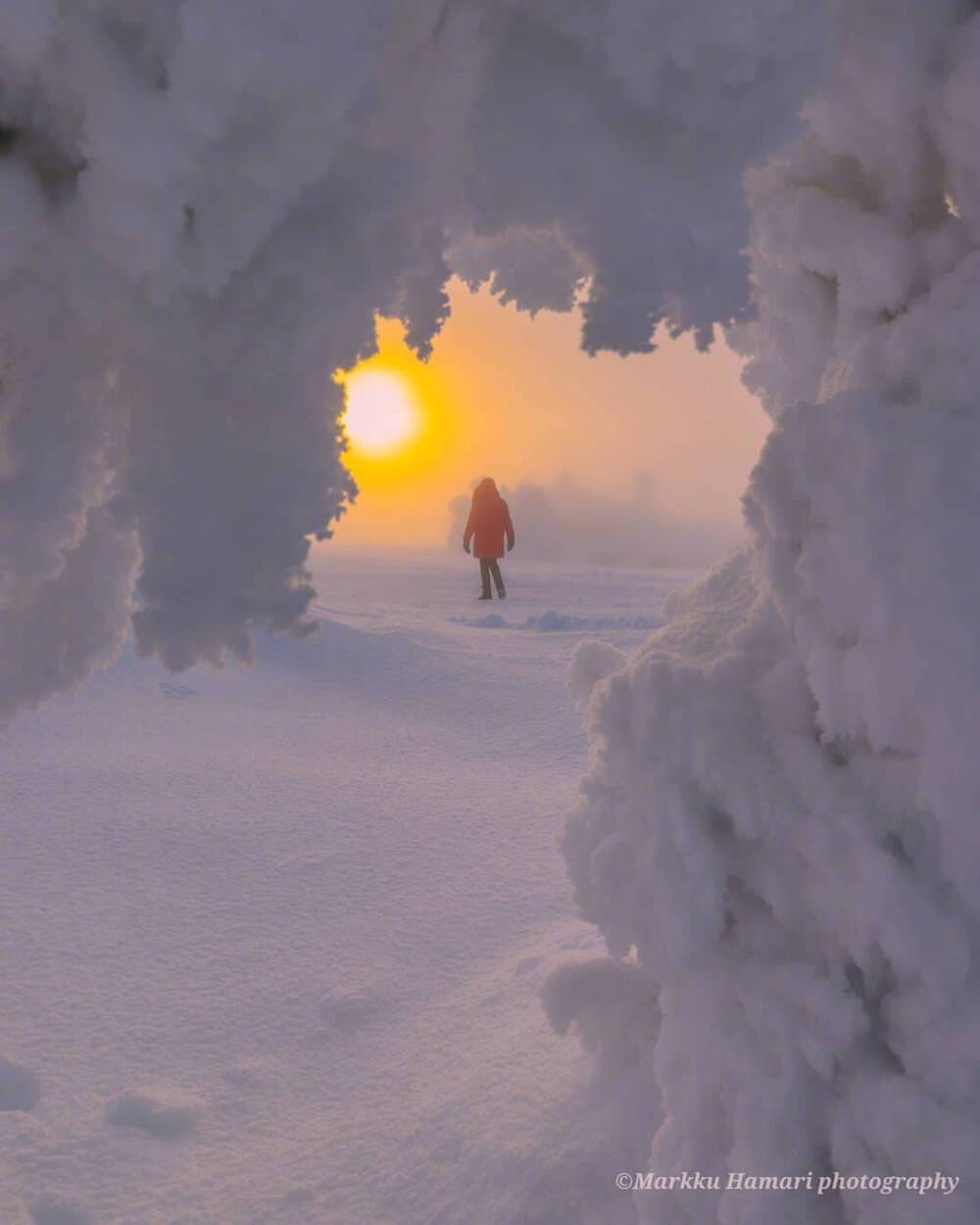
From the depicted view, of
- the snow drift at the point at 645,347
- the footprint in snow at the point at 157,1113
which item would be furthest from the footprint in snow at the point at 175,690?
the snow drift at the point at 645,347

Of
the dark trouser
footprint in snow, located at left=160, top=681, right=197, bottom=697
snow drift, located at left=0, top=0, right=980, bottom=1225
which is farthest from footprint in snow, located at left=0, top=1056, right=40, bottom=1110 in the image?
Answer: the dark trouser

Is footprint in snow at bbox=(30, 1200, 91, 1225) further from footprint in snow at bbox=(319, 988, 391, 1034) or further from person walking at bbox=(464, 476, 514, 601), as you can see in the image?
person walking at bbox=(464, 476, 514, 601)

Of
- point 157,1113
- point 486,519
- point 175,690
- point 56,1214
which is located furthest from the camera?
point 486,519

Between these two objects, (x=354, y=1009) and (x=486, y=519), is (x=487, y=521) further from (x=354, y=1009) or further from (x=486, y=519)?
(x=354, y=1009)

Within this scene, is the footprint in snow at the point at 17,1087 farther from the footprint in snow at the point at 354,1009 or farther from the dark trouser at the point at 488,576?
the dark trouser at the point at 488,576

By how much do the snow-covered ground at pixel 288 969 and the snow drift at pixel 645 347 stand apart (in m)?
0.54

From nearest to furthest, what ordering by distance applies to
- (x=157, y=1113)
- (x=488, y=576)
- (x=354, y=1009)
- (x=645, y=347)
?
(x=645, y=347) < (x=157, y=1113) < (x=354, y=1009) < (x=488, y=576)

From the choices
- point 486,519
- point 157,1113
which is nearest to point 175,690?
point 157,1113

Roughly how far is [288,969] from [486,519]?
7046 mm

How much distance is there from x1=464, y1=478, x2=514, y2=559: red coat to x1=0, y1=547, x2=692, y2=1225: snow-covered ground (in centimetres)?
453

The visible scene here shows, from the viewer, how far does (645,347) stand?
127 cm

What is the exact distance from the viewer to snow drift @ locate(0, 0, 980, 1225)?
1.00 metres

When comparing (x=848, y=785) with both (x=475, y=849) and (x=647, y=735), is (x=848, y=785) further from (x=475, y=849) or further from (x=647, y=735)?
(x=475, y=849)

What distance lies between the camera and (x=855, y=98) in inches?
54.5
